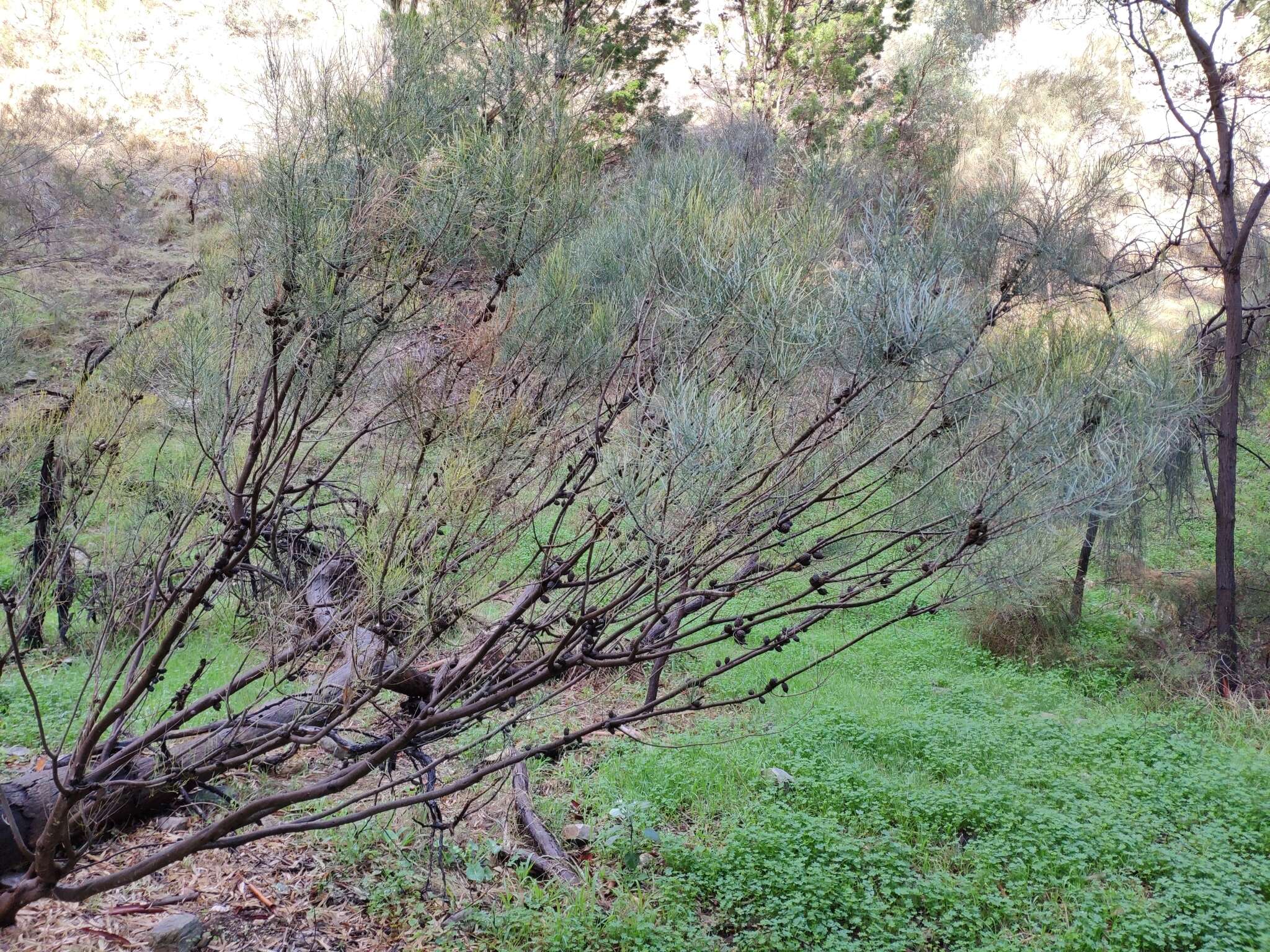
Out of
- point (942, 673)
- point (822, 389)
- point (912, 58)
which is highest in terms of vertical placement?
point (912, 58)

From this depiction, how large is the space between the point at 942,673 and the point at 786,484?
6.03 metres

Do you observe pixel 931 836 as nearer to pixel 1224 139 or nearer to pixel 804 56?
pixel 1224 139

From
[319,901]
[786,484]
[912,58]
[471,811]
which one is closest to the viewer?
[786,484]

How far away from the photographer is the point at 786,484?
9.38 feet

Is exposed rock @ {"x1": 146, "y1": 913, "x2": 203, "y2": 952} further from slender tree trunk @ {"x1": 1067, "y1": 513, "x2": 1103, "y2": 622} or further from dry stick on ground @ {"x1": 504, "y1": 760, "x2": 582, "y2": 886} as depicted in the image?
slender tree trunk @ {"x1": 1067, "y1": 513, "x2": 1103, "y2": 622}

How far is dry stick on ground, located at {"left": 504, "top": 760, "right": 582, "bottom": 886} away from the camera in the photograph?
4.11 meters

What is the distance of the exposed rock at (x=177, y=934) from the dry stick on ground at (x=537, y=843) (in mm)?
1356

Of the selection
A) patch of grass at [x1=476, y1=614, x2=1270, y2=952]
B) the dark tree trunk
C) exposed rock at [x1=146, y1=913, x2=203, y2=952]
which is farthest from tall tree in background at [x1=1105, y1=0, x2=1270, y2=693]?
the dark tree trunk

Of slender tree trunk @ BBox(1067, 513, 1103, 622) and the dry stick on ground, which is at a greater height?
A: the dry stick on ground

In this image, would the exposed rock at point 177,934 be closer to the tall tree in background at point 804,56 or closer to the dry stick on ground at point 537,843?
the dry stick on ground at point 537,843

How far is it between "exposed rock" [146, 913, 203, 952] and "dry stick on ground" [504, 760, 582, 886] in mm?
1356

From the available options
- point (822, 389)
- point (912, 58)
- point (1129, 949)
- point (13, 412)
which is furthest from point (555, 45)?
point (912, 58)

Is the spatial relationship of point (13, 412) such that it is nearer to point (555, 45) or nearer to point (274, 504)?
point (274, 504)

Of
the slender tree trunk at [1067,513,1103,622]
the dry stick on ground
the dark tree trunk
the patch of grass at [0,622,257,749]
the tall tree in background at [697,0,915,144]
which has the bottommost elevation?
the slender tree trunk at [1067,513,1103,622]
